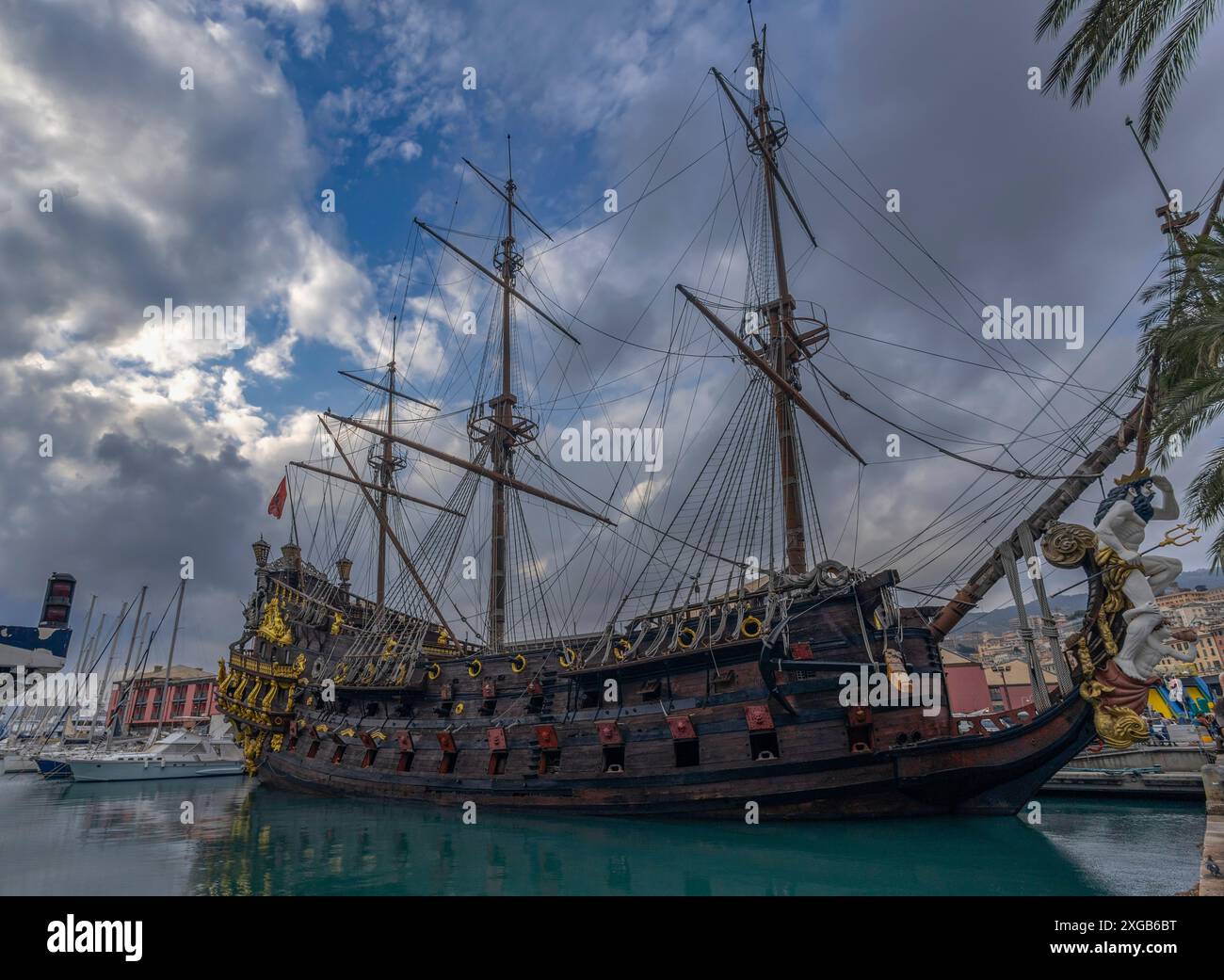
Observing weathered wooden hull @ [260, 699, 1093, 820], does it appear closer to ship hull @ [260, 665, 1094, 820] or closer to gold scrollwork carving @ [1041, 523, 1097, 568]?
ship hull @ [260, 665, 1094, 820]

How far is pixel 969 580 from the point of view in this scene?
675 inches

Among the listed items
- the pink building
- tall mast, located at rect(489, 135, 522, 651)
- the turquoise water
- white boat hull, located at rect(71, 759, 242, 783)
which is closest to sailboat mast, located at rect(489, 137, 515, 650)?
tall mast, located at rect(489, 135, 522, 651)

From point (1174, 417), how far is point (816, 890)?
10835 mm

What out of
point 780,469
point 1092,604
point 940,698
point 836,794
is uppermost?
point 780,469

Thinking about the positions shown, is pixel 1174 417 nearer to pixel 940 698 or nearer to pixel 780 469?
pixel 940 698

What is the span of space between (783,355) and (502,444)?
1662cm

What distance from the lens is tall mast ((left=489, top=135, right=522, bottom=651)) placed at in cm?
3061

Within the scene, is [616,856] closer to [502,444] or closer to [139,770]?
[502,444]

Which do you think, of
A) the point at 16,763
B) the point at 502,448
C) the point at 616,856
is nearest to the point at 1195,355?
the point at 616,856

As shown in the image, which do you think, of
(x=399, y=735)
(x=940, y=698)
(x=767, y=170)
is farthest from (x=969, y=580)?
(x=399, y=735)

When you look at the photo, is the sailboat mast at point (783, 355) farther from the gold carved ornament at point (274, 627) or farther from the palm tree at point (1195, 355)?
the gold carved ornament at point (274, 627)

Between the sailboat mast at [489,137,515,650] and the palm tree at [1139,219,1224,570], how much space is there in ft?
80.3

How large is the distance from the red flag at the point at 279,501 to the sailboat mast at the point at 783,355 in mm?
28658
